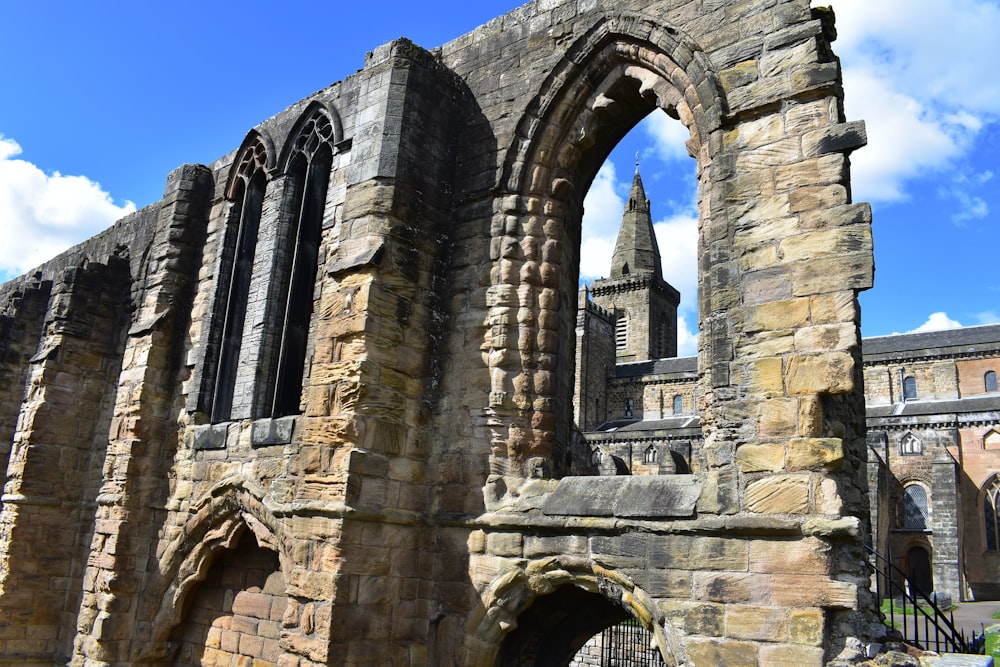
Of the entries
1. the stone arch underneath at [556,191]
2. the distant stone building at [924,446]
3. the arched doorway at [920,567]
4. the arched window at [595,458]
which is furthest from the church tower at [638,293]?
the stone arch underneath at [556,191]

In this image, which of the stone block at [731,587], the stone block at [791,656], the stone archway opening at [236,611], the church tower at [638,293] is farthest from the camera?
the church tower at [638,293]

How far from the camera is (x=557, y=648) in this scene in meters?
6.38

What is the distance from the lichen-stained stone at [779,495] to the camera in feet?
15.0

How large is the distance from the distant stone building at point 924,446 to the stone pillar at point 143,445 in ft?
65.0

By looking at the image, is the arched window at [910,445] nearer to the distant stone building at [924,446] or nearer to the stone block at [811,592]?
the distant stone building at [924,446]

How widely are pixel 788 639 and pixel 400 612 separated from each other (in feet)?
Answer: 8.96

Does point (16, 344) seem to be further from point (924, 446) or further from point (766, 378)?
point (924, 446)

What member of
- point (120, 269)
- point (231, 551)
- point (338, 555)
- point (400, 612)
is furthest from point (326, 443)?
point (120, 269)

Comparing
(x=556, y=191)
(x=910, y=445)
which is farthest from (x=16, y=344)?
(x=910, y=445)

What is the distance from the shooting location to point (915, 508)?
34188 mm

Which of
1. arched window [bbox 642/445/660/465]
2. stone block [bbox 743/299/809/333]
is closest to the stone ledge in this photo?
stone block [bbox 743/299/809/333]

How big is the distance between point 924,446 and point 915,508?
106 inches

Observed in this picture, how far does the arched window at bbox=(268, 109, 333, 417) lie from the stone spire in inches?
1789

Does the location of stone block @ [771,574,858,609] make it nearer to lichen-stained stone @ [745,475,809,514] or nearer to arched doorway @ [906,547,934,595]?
lichen-stained stone @ [745,475,809,514]
